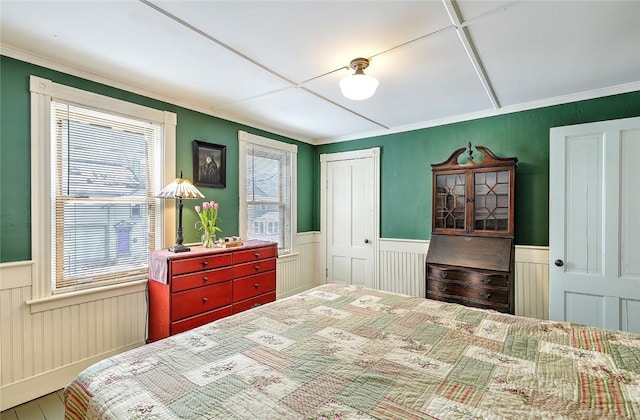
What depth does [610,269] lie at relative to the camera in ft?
8.26

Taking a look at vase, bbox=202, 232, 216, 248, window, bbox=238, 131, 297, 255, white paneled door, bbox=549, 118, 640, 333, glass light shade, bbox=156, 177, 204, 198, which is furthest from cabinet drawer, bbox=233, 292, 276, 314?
white paneled door, bbox=549, 118, 640, 333

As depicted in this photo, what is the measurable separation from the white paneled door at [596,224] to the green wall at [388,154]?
0.38 m

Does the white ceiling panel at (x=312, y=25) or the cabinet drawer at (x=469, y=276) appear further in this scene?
the cabinet drawer at (x=469, y=276)

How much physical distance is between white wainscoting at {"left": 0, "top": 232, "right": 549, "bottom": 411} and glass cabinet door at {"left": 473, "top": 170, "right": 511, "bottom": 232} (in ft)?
1.41

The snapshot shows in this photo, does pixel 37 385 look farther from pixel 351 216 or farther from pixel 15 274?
pixel 351 216

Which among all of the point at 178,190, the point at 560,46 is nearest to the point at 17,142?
the point at 178,190

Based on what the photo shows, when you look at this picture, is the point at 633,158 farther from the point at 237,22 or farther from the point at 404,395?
the point at 237,22

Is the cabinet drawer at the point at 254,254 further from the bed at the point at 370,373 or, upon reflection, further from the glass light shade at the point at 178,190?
the bed at the point at 370,373

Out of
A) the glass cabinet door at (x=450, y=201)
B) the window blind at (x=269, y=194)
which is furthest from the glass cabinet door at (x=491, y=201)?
the window blind at (x=269, y=194)

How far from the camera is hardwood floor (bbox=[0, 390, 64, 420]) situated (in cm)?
204

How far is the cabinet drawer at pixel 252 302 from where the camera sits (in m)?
3.12

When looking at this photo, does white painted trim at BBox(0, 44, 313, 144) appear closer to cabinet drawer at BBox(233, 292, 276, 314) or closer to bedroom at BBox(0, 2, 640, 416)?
bedroom at BBox(0, 2, 640, 416)

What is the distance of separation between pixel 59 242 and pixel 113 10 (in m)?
1.77

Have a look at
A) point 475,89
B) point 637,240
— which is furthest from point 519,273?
point 475,89
